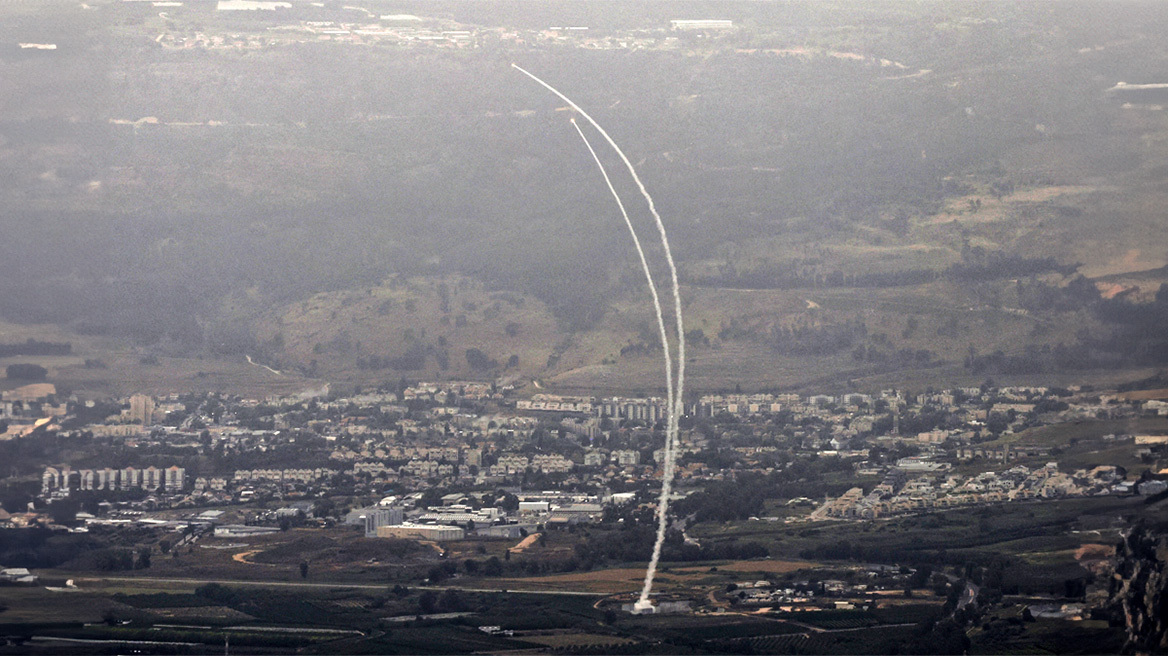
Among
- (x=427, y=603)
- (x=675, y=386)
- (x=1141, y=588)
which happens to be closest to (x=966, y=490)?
(x=1141, y=588)

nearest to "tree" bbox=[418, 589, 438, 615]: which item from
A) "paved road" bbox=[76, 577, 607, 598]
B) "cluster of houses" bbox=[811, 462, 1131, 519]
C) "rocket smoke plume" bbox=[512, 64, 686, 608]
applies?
"paved road" bbox=[76, 577, 607, 598]

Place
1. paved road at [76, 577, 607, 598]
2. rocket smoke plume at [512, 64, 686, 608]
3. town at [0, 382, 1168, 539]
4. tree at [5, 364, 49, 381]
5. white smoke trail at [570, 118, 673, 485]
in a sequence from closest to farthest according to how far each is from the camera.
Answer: paved road at [76, 577, 607, 598] < rocket smoke plume at [512, 64, 686, 608] < town at [0, 382, 1168, 539] < tree at [5, 364, 49, 381] < white smoke trail at [570, 118, 673, 485]

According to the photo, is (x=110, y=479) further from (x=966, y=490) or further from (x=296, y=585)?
(x=966, y=490)

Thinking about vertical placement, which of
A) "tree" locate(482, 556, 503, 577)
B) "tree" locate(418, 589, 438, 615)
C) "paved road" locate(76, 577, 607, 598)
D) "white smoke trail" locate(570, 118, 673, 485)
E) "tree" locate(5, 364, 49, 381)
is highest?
"white smoke trail" locate(570, 118, 673, 485)

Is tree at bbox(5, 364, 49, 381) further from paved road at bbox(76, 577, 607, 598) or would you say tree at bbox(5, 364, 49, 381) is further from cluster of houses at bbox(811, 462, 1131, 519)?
cluster of houses at bbox(811, 462, 1131, 519)

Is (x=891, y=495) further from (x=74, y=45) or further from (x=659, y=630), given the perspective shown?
(x=74, y=45)

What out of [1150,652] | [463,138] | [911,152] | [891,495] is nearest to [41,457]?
[891,495]

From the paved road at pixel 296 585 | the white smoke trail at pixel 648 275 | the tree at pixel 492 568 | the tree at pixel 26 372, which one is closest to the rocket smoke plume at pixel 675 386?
the white smoke trail at pixel 648 275
